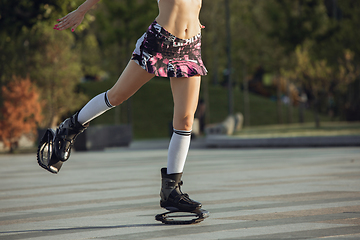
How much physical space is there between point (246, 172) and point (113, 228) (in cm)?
522

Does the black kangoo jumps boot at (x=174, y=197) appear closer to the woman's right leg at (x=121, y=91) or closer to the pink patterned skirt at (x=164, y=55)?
the woman's right leg at (x=121, y=91)

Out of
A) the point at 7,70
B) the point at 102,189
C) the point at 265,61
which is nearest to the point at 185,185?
the point at 102,189

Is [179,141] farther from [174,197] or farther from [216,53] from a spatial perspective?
→ [216,53]

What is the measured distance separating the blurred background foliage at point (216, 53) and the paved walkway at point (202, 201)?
318 inches

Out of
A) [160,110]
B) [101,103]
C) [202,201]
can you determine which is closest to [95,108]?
[101,103]

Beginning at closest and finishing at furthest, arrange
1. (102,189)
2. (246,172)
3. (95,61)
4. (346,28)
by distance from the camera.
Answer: (102,189) → (246,172) → (346,28) → (95,61)

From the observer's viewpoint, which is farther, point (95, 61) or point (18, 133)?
point (95, 61)

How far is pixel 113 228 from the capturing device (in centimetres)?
454

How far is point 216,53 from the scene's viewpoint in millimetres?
39281

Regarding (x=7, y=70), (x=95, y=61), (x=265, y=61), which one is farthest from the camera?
(x=95, y=61)

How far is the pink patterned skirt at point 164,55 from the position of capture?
183 inches

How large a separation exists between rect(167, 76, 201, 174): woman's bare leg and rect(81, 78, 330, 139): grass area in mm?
29842

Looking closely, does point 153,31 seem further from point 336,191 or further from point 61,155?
point 336,191

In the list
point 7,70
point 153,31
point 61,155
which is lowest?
point 61,155
